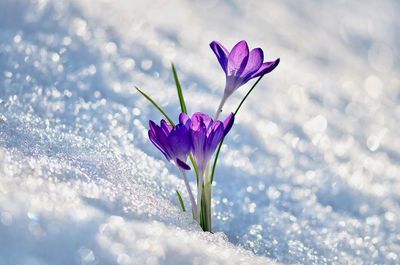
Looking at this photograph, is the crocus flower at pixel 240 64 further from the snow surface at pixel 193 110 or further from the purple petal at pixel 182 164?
the snow surface at pixel 193 110

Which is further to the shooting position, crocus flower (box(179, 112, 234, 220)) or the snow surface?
crocus flower (box(179, 112, 234, 220))

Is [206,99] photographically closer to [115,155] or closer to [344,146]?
[344,146]

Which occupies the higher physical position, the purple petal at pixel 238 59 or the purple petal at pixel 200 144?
the purple petal at pixel 238 59

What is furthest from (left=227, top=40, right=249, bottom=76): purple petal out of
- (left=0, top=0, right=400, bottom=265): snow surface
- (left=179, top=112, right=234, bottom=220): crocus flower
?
(left=0, top=0, right=400, bottom=265): snow surface

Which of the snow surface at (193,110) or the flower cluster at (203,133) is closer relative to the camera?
the snow surface at (193,110)

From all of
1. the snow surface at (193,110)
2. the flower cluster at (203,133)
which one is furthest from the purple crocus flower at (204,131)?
→ the snow surface at (193,110)

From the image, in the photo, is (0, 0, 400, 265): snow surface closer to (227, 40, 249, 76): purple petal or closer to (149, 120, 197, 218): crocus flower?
(149, 120, 197, 218): crocus flower
